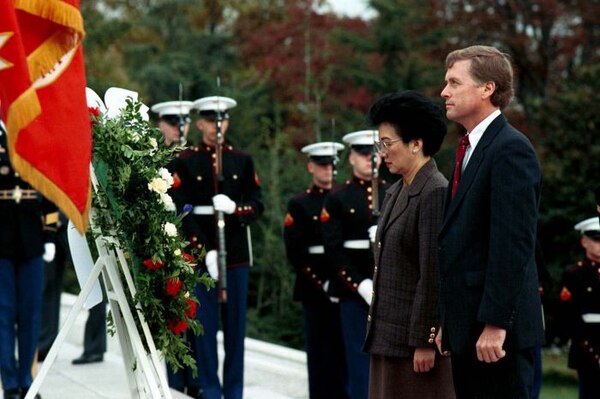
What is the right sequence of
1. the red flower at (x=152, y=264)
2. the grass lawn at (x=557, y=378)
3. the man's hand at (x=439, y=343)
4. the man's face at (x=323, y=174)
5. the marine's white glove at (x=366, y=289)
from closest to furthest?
the man's hand at (x=439, y=343)
the red flower at (x=152, y=264)
the marine's white glove at (x=366, y=289)
the man's face at (x=323, y=174)
the grass lawn at (x=557, y=378)

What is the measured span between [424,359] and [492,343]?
25.0 inches

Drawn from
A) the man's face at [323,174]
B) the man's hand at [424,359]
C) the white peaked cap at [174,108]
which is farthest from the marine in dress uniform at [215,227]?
the man's hand at [424,359]

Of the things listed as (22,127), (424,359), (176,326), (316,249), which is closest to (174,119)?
(316,249)

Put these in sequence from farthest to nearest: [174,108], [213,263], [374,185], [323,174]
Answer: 1. [323,174]
2. [174,108]
3. [213,263]
4. [374,185]

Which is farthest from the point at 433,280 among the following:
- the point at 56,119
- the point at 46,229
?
the point at 46,229

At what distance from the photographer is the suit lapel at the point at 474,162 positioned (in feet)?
13.2

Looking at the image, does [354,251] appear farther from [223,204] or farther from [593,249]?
[593,249]

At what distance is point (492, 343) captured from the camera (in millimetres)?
3809

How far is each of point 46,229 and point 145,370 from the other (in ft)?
12.8

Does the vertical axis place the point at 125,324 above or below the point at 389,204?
below

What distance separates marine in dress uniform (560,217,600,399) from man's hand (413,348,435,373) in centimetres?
361

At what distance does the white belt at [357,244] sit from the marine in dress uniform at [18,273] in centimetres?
220

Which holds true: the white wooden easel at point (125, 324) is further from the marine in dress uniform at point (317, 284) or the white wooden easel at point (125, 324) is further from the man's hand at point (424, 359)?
the marine in dress uniform at point (317, 284)

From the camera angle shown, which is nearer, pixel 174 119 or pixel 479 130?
pixel 479 130
